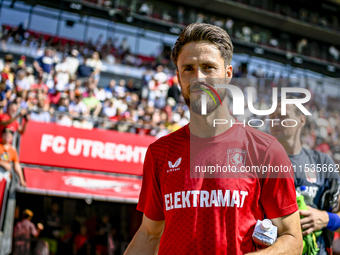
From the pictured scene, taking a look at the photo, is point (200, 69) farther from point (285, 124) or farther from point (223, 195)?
point (285, 124)

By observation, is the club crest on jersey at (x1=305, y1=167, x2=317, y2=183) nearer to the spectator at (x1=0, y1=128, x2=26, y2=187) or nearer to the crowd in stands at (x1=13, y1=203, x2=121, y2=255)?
the spectator at (x1=0, y1=128, x2=26, y2=187)

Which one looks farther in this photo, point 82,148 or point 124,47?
point 124,47

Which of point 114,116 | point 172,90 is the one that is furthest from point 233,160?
point 172,90

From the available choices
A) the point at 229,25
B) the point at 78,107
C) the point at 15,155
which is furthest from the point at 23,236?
the point at 229,25

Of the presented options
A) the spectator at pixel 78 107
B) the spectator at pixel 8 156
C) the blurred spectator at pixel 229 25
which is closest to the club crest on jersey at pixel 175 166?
the spectator at pixel 8 156

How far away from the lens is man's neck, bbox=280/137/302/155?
2920 mm

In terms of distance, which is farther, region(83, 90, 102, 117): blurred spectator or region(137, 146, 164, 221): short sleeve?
region(83, 90, 102, 117): blurred spectator

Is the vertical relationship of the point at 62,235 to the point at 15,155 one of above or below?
below

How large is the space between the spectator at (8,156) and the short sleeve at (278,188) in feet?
20.7

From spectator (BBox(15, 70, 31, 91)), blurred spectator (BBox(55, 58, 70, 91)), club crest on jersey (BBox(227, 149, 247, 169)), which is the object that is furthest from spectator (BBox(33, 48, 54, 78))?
club crest on jersey (BBox(227, 149, 247, 169))

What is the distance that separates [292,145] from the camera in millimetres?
2943

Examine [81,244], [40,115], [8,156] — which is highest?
[40,115]

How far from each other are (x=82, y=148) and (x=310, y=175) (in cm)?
653

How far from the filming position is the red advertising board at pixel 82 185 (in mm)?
7020
